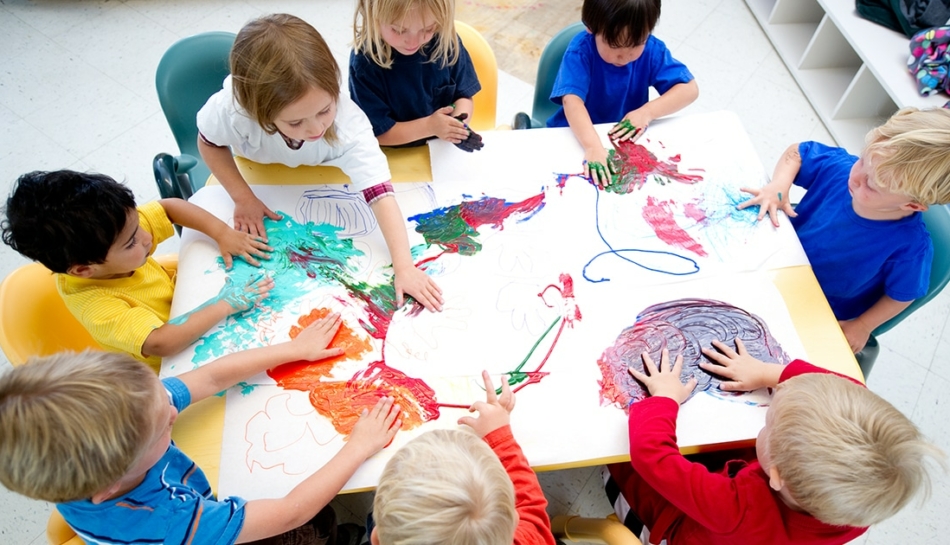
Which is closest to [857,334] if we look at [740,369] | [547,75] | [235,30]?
[740,369]

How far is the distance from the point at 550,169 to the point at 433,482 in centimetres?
92

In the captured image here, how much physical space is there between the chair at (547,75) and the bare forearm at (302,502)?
1.15m

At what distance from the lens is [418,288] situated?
1289 millimetres

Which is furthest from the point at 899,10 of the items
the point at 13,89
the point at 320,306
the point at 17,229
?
the point at 13,89

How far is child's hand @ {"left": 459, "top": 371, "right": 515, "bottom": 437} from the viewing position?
1.11 metres

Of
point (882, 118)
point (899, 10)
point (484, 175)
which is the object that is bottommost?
point (882, 118)

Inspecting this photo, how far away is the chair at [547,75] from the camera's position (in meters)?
1.82

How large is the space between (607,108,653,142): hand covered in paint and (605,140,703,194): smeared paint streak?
2 cm

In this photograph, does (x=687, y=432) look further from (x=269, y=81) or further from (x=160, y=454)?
(x=269, y=81)

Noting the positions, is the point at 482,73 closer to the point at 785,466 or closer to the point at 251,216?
the point at 251,216

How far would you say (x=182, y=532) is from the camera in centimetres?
97

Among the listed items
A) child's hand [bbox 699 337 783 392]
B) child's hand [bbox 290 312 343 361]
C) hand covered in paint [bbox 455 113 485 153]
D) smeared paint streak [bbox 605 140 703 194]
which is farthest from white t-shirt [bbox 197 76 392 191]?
child's hand [bbox 699 337 783 392]

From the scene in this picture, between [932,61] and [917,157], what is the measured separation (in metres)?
1.46

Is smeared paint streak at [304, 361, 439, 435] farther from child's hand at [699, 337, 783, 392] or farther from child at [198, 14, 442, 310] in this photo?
child's hand at [699, 337, 783, 392]
